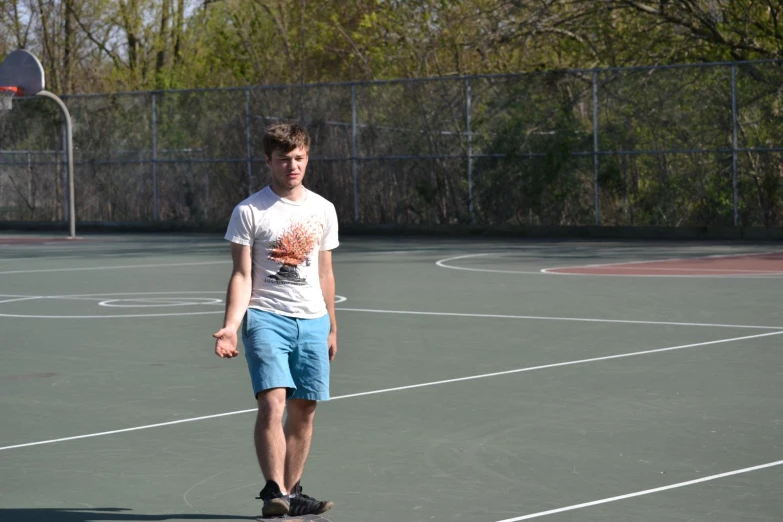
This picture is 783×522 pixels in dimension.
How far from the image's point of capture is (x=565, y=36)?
30.4 metres

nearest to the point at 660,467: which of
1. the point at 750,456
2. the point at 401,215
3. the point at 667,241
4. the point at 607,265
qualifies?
the point at 750,456

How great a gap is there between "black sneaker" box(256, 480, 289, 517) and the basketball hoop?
26544 millimetres

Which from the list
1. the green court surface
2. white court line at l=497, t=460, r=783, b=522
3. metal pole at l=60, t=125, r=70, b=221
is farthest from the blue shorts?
metal pole at l=60, t=125, r=70, b=221

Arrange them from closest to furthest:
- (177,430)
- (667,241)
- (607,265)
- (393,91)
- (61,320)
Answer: (177,430) < (61,320) < (607,265) < (667,241) < (393,91)

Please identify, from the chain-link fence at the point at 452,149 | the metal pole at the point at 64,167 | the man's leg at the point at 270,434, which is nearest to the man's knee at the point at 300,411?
the man's leg at the point at 270,434

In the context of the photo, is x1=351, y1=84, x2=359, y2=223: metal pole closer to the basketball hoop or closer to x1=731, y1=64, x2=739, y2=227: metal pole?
the basketball hoop

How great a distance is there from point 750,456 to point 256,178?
24.5 m

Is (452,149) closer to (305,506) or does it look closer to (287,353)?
(287,353)

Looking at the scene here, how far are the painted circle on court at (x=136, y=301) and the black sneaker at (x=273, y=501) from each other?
331 inches

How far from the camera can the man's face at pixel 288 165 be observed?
6129 millimetres

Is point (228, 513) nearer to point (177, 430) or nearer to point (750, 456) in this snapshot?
point (177, 430)

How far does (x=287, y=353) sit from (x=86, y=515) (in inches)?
41.0

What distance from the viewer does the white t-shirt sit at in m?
6.18

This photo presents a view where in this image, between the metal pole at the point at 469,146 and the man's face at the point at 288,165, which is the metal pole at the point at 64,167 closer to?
the metal pole at the point at 469,146
